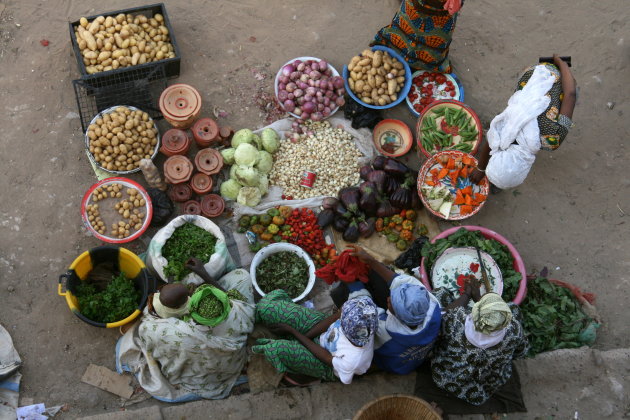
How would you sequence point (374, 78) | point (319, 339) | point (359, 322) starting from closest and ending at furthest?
point (359, 322) → point (319, 339) → point (374, 78)

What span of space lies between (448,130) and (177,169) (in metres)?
2.51

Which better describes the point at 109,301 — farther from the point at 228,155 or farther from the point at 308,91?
the point at 308,91

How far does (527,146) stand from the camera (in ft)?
14.4

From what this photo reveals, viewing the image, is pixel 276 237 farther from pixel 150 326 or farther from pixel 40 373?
pixel 40 373

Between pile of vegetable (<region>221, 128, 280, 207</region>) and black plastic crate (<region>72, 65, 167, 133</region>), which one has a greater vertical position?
black plastic crate (<region>72, 65, 167, 133</region>)

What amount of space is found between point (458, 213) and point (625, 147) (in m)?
1.90

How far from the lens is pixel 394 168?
516 centimetres

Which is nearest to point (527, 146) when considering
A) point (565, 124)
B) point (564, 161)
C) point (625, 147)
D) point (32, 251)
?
point (565, 124)

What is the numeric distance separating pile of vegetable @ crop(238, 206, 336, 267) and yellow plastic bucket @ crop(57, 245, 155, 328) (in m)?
0.93

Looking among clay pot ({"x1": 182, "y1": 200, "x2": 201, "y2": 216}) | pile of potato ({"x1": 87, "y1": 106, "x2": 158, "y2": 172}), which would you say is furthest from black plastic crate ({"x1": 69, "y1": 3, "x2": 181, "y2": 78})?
clay pot ({"x1": 182, "y1": 200, "x2": 201, "y2": 216})

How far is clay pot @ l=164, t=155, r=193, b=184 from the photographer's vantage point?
4.94m

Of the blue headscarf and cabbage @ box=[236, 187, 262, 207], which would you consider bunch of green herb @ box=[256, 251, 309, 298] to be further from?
the blue headscarf

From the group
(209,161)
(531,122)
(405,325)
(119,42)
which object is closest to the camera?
(405,325)

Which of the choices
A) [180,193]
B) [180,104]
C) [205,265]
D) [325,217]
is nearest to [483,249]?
[325,217]
